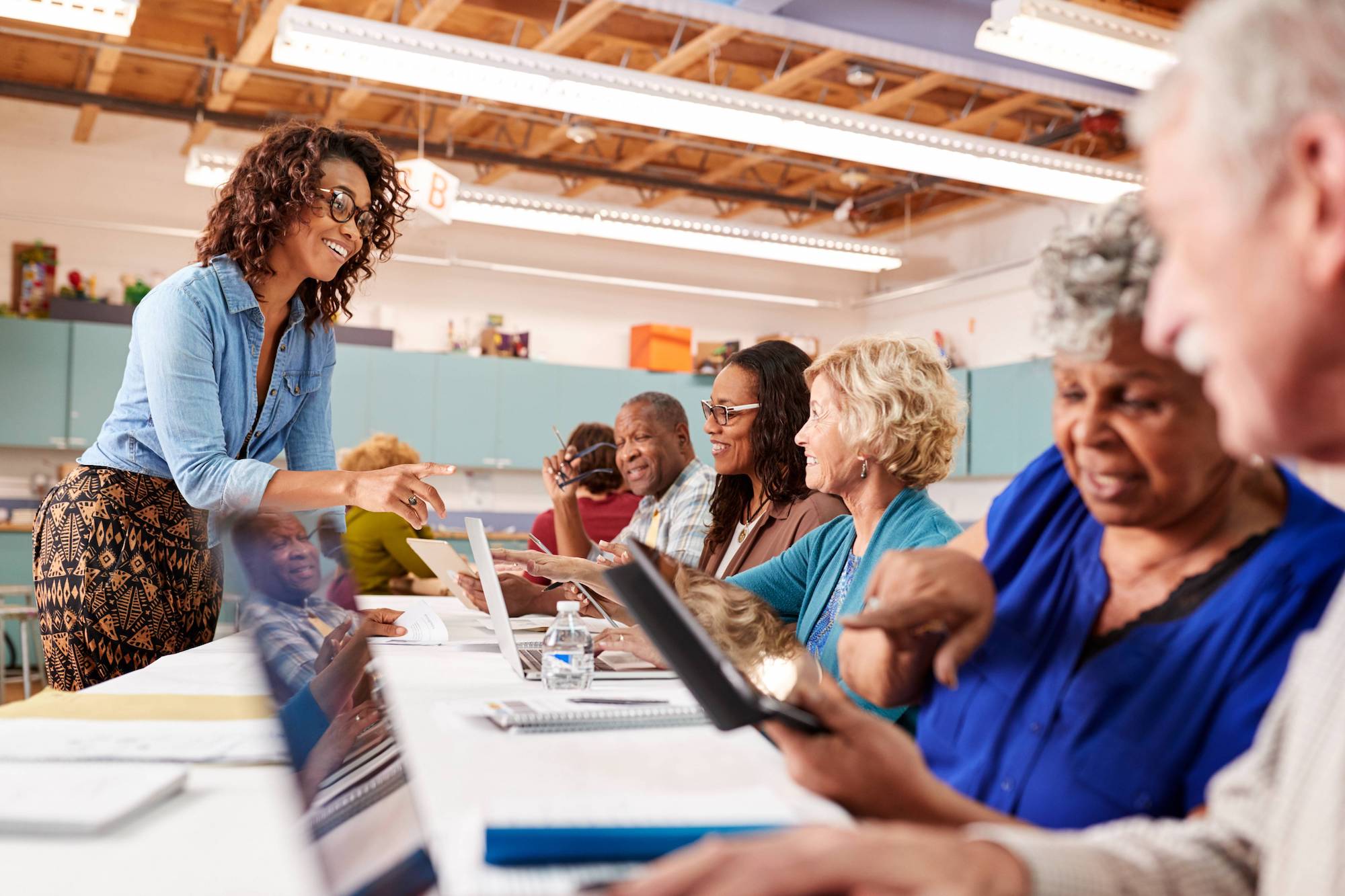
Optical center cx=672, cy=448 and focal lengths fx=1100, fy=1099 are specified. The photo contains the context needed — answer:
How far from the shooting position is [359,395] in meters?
8.02

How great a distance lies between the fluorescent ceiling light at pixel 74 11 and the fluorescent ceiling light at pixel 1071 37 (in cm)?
320

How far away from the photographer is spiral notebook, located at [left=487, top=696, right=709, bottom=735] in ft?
4.21

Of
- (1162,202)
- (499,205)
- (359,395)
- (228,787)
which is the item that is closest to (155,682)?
(228,787)

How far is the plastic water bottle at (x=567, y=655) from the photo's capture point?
171 cm

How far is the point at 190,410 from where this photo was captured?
204cm

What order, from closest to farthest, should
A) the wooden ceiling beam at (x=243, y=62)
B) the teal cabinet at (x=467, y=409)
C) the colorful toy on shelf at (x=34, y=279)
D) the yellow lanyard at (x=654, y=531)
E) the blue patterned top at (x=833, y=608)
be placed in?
1. the blue patterned top at (x=833, y=608)
2. the yellow lanyard at (x=654, y=531)
3. the wooden ceiling beam at (x=243, y=62)
4. the colorful toy on shelf at (x=34, y=279)
5. the teal cabinet at (x=467, y=409)

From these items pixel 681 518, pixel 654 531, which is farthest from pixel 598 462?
pixel 681 518

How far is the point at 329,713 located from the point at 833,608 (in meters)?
1.15

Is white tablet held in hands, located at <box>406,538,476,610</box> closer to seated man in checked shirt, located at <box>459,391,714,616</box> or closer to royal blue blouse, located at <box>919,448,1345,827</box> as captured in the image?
seated man in checked shirt, located at <box>459,391,714,616</box>

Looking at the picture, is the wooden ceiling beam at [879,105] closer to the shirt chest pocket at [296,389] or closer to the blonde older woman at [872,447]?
the blonde older woman at [872,447]

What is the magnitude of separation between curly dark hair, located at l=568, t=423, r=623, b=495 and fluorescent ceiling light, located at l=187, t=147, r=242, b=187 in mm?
2586

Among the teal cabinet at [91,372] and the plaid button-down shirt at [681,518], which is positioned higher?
the teal cabinet at [91,372]

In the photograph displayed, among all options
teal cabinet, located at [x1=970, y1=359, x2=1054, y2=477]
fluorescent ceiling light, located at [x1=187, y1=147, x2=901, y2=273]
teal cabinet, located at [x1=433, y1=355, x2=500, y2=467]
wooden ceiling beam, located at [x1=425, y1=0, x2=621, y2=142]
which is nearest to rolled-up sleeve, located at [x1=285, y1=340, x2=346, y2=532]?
wooden ceiling beam, located at [x1=425, y1=0, x2=621, y2=142]

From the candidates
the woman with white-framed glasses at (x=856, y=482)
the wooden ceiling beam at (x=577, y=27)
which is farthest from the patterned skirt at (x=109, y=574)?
the wooden ceiling beam at (x=577, y=27)
